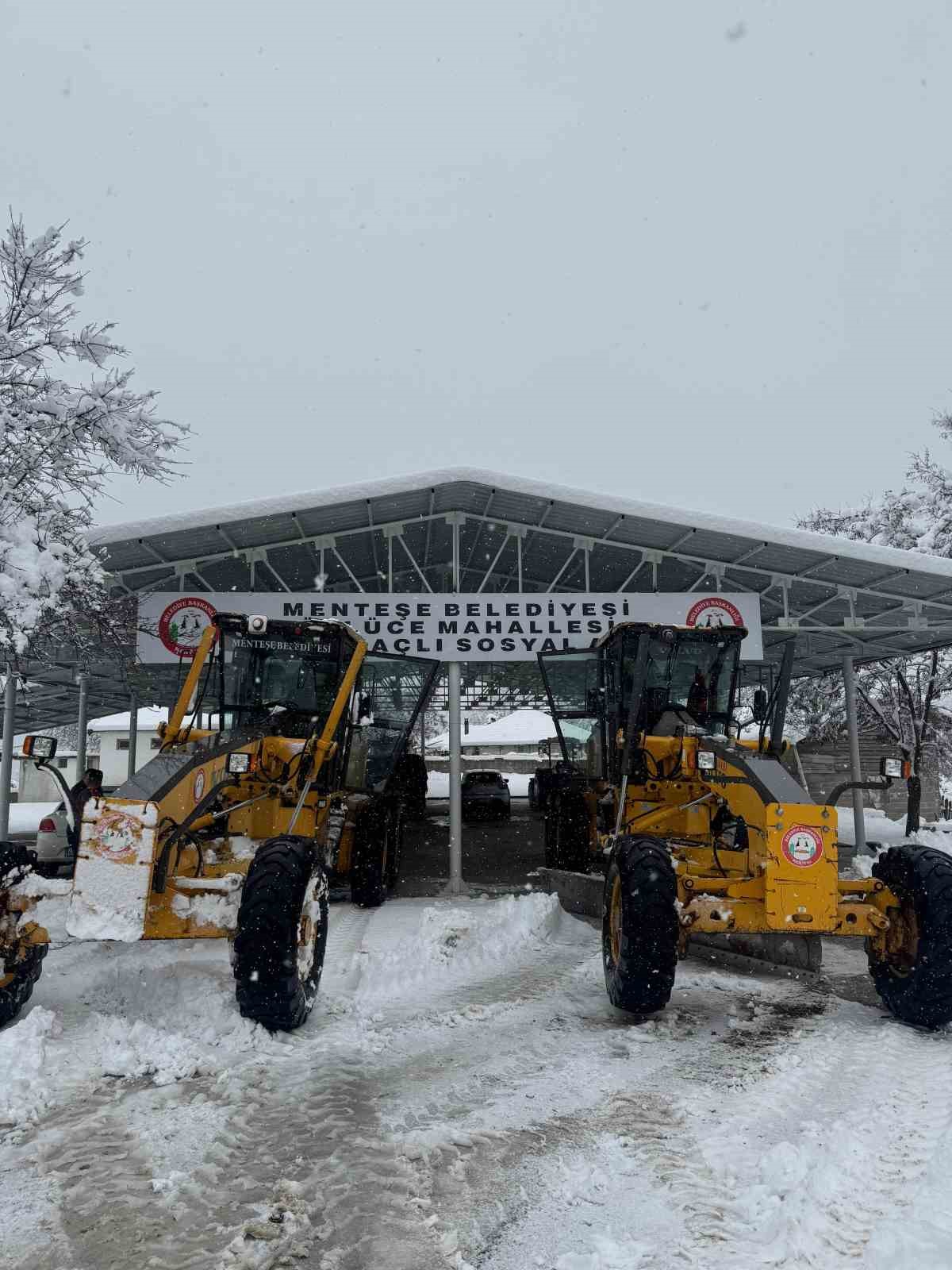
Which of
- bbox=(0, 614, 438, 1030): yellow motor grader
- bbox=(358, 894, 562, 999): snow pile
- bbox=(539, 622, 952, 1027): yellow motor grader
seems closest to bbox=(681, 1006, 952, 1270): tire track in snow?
bbox=(539, 622, 952, 1027): yellow motor grader

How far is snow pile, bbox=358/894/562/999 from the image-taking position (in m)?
6.87

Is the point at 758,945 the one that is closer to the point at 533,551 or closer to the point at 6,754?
the point at 533,551

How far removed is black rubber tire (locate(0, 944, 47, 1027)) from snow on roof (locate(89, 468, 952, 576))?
22.6ft

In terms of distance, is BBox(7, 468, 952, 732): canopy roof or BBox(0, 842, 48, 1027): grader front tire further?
BBox(7, 468, 952, 732): canopy roof

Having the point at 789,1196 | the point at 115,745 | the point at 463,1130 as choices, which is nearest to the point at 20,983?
the point at 463,1130

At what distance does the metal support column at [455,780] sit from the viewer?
12.0 m

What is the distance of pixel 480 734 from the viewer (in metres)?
55.9

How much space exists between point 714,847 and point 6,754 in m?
10.8

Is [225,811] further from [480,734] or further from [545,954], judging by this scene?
[480,734]

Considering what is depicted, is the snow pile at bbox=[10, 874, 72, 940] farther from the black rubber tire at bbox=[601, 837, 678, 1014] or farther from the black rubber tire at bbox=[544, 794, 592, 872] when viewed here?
the black rubber tire at bbox=[544, 794, 592, 872]

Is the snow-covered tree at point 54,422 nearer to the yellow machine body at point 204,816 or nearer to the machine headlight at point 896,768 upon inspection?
the yellow machine body at point 204,816

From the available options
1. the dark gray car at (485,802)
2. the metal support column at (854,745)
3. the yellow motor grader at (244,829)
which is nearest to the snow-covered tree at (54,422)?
the yellow motor grader at (244,829)

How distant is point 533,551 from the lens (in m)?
15.0

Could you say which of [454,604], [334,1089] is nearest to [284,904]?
[334,1089]
